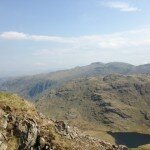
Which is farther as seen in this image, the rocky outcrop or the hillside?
the rocky outcrop

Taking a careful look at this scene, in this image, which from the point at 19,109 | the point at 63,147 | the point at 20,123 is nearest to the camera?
the point at 63,147

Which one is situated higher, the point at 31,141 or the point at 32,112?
the point at 32,112

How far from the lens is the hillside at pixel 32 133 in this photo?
5753cm

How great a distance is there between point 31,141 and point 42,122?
5973 millimetres

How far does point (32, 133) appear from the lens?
58.5 metres

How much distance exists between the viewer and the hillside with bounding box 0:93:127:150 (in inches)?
2265

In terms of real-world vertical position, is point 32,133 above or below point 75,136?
above

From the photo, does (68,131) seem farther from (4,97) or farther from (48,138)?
(4,97)

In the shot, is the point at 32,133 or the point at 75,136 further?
the point at 75,136

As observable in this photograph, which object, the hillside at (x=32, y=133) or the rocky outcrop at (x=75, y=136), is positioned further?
the rocky outcrop at (x=75, y=136)

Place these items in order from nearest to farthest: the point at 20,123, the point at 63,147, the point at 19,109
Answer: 1. the point at 63,147
2. the point at 20,123
3. the point at 19,109

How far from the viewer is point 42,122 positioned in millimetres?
63125

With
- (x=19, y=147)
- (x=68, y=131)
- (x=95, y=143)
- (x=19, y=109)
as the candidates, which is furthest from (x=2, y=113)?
(x=95, y=143)

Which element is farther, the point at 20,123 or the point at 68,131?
the point at 68,131
